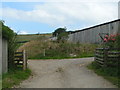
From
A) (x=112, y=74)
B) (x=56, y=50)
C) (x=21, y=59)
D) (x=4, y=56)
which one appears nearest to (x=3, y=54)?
(x=4, y=56)

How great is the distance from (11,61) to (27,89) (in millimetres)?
4356

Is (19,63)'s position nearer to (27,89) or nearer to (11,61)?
(11,61)

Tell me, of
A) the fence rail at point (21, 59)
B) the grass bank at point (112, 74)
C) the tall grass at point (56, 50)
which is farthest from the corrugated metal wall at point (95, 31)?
the fence rail at point (21, 59)

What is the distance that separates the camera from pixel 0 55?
31.3 ft

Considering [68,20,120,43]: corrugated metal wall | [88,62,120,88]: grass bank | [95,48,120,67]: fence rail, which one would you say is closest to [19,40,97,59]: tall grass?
[68,20,120,43]: corrugated metal wall

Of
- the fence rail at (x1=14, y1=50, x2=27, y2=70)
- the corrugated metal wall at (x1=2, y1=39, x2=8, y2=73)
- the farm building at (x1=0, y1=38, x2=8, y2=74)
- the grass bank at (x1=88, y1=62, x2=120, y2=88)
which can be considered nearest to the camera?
the grass bank at (x1=88, y1=62, x2=120, y2=88)

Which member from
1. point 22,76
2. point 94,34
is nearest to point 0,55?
point 22,76

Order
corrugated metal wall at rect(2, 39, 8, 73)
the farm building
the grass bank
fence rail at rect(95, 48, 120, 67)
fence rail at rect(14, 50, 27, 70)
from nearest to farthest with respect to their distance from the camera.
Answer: the grass bank → the farm building → corrugated metal wall at rect(2, 39, 8, 73) → fence rail at rect(95, 48, 120, 67) → fence rail at rect(14, 50, 27, 70)

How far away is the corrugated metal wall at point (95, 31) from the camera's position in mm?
27153

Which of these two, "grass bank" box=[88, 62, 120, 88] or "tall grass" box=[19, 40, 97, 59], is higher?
"tall grass" box=[19, 40, 97, 59]

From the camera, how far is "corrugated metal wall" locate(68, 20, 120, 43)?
27.2 m

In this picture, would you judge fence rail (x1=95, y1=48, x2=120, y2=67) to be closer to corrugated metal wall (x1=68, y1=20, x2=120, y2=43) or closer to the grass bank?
the grass bank

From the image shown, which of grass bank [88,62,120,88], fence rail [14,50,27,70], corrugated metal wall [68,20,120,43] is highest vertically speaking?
corrugated metal wall [68,20,120,43]

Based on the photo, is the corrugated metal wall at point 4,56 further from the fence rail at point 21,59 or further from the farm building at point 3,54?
the fence rail at point 21,59
